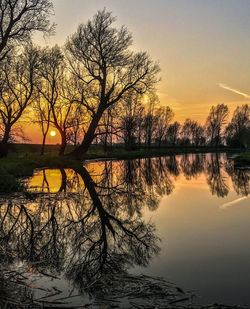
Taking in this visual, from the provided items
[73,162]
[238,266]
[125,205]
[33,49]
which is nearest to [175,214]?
[125,205]

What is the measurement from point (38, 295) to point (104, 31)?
28626 mm

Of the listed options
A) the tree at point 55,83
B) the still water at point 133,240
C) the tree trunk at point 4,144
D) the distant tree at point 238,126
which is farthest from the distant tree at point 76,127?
the distant tree at point 238,126

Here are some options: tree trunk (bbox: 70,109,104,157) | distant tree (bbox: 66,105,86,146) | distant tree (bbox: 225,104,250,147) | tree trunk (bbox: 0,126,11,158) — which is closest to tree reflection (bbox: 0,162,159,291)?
tree trunk (bbox: 0,126,11,158)

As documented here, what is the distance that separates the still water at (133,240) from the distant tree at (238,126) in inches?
3404

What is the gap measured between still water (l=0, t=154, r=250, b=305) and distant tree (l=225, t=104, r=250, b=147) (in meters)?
86.5

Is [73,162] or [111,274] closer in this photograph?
[111,274]

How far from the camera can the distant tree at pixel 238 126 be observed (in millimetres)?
90188

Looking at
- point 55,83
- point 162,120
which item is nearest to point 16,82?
point 55,83

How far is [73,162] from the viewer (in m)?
28.0

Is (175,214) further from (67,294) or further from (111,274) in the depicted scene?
(67,294)

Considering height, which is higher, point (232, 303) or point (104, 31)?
point (104, 31)

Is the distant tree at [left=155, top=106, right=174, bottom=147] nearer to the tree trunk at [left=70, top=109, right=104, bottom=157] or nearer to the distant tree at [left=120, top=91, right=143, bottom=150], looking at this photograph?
the distant tree at [left=120, top=91, right=143, bottom=150]

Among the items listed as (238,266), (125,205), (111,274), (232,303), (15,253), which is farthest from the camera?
(125,205)

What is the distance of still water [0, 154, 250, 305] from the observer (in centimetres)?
411
